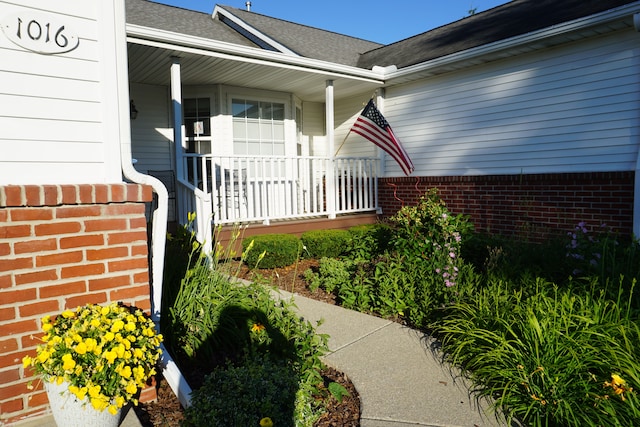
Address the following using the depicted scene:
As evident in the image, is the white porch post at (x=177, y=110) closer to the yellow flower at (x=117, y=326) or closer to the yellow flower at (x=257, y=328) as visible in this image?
the yellow flower at (x=257, y=328)

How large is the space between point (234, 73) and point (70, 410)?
20.9 ft

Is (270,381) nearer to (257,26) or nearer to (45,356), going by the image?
(45,356)

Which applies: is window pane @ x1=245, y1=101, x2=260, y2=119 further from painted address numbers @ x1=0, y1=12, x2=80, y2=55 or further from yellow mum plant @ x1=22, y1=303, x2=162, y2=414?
yellow mum plant @ x1=22, y1=303, x2=162, y2=414

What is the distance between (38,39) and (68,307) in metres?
1.47

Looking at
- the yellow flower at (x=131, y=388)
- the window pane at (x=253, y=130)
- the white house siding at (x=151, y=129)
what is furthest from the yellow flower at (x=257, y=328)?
the window pane at (x=253, y=130)

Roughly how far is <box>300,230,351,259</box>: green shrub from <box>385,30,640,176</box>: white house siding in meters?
2.40

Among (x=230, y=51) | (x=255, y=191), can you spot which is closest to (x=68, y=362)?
(x=255, y=191)

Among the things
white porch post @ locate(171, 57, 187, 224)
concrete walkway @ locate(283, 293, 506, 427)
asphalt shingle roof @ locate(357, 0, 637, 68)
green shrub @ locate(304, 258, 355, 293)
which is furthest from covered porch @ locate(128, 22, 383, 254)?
concrete walkway @ locate(283, 293, 506, 427)

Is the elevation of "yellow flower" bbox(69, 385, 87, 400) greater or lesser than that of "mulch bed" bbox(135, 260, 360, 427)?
greater

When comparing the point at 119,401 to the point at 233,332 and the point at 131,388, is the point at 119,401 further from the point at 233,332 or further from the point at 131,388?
the point at 233,332

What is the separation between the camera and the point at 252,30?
899cm

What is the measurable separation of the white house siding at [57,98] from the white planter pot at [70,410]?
43.7 inches

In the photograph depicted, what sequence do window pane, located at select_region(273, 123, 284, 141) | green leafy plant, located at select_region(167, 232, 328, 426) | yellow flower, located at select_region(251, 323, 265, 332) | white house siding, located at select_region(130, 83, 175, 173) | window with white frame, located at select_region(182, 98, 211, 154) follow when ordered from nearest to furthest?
1. green leafy plant, located at select_region(167, 232, 328, 426)
2. yellow flower, located at select_region(251, 323, 265, 332)
3. white house siding, located at select_region(130, 83, 175, 173)
4. window with white frame, located at select_region(182, 98, 211, 154)
5. window pane, located at select_region(273, 123, 284, 141)

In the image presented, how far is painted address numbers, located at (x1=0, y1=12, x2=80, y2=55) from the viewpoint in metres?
2.31
